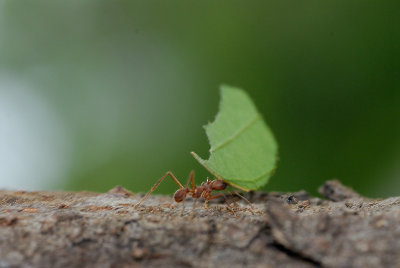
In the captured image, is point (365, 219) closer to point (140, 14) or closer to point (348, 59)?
point (348, 59)

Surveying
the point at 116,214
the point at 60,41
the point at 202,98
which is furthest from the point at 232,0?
the point at 116,214

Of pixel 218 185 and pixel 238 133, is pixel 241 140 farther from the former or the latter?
pixel 218 185

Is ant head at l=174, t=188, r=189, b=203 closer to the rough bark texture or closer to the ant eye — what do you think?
the ant eye

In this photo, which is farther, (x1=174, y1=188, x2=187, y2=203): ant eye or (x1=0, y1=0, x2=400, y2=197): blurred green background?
(x1=0, y1=0, x2=400, y2=197): blurred green background

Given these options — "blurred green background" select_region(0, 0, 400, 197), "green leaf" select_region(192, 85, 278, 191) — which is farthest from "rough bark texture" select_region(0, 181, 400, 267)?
"blurred green background" select_region(0, 0, 400, 197)

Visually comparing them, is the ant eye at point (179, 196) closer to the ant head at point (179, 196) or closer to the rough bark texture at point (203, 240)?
the ant head at point (179, 196)

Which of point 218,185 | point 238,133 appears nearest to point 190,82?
point 218,185
